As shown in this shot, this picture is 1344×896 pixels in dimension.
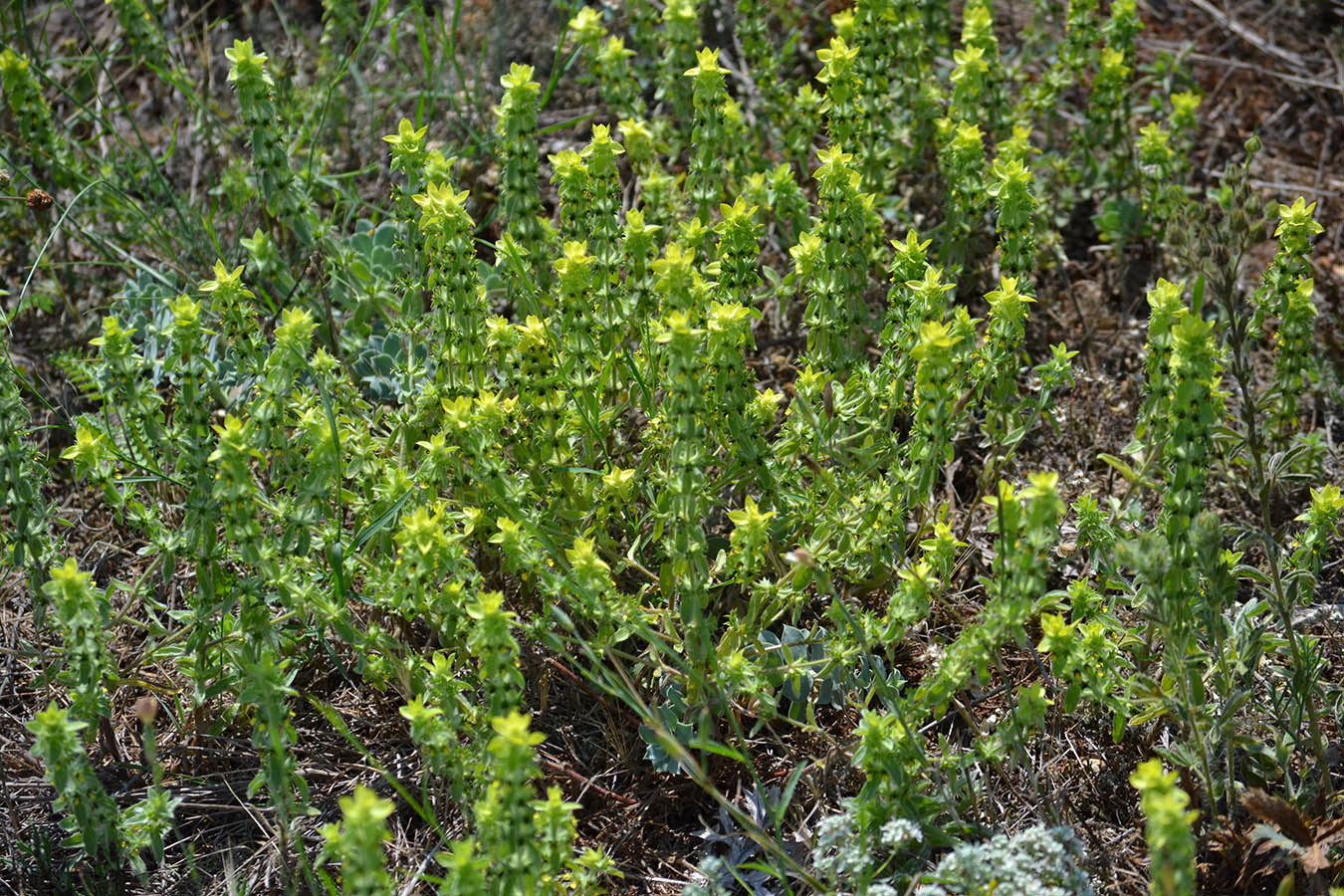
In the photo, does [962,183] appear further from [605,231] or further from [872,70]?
[605,231]

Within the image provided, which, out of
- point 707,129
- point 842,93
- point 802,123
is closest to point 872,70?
point 842,93

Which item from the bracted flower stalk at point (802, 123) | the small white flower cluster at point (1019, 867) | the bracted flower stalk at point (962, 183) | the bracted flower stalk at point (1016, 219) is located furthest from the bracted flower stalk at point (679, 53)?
the small white flower cluster at point (1019, 867)

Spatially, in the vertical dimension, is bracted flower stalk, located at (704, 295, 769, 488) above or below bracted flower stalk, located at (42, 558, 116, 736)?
above

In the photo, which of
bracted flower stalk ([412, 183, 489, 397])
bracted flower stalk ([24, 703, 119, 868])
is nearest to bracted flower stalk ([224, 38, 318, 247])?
bracted flower stalk ([412, 183, 489, 397])

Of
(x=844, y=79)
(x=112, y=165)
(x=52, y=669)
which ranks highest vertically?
(x=844, y=79)

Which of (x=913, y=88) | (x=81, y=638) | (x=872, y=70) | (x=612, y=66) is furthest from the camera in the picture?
(x=913, y=88)

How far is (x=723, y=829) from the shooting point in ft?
9.66

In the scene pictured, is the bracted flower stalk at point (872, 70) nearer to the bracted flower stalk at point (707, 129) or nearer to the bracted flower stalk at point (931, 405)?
the bracted flower stalk at point (707, 129)

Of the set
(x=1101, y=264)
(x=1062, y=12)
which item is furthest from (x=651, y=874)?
(x=1062, y=12)

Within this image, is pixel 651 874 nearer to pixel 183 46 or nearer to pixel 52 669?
pixel 52 669

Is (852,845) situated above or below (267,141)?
below

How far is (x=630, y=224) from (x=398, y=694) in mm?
1342

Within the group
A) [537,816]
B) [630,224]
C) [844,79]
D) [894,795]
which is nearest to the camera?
[537,816]

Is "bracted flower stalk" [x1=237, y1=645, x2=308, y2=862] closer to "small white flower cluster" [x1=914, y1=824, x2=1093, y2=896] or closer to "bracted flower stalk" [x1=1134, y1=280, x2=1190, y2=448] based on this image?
"small white flower cluster" [x1=914, y1=824, x2=1093, y2=896]
